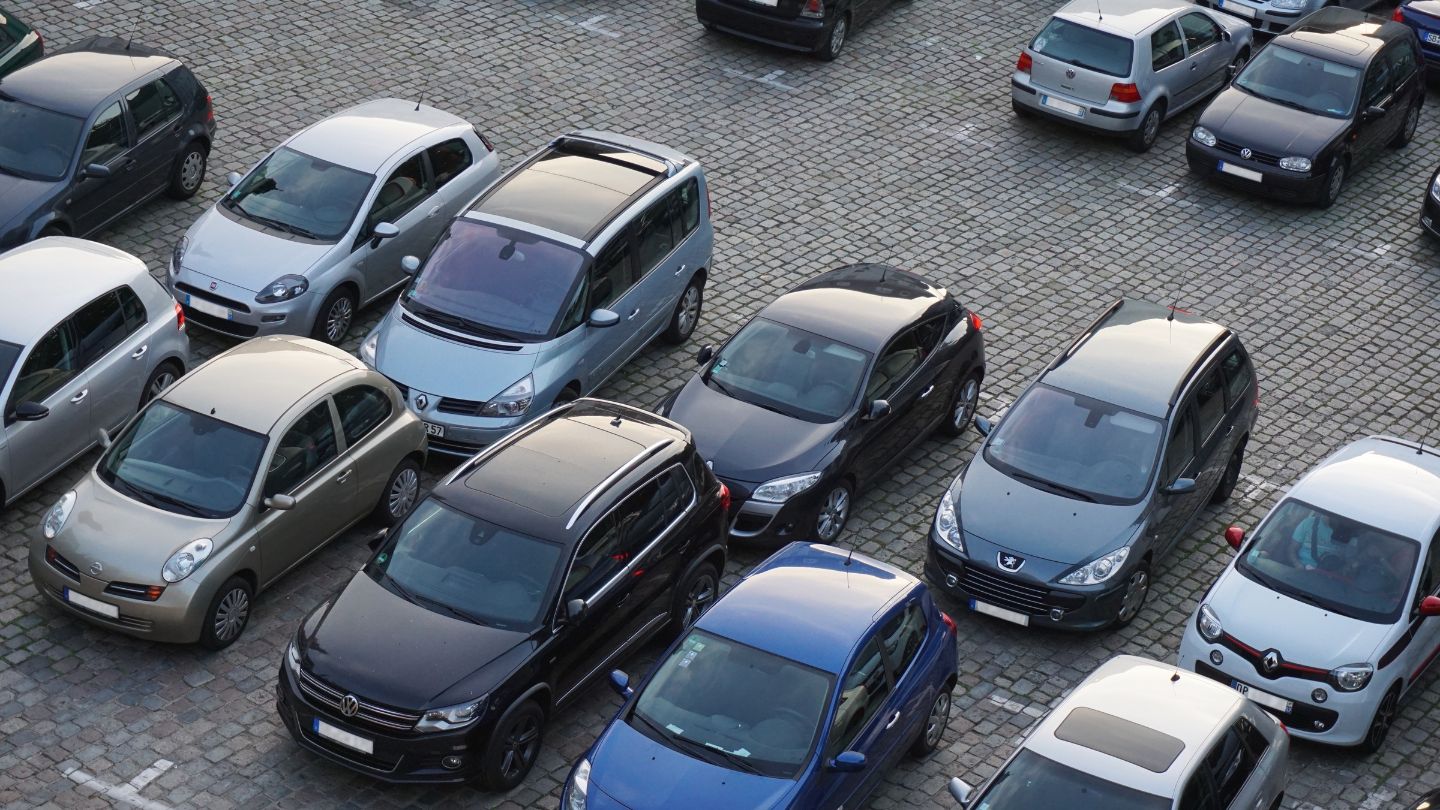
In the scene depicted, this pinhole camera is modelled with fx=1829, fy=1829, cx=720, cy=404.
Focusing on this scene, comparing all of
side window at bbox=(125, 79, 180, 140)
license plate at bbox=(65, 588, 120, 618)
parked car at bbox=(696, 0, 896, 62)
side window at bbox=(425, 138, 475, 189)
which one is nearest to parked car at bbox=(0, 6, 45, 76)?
side window at bbox=(125, 79, 180, 140)

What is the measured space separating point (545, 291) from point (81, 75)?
6044 mm

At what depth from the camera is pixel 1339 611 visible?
1359 cm

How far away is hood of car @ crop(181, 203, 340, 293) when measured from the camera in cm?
1686

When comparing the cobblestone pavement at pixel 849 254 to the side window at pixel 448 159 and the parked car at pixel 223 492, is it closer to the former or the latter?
the parked car at pixel 223 492

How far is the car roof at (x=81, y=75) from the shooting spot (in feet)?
60.2

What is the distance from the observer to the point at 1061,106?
21891 mm

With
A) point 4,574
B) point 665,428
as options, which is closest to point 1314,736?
point 665,428

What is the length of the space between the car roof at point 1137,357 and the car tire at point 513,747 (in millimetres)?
5548

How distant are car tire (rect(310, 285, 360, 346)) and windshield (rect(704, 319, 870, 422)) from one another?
12.5 ft

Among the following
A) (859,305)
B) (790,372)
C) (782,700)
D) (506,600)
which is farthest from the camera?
(859,305)

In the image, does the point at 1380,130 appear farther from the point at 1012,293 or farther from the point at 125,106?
the point at 125,106

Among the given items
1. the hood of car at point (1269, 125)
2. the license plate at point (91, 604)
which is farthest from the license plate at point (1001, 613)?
the hood of car at point (1269, 125)

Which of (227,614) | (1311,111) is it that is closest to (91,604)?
(227,614)

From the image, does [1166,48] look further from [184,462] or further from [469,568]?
[184,462]
